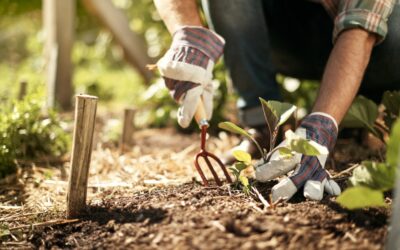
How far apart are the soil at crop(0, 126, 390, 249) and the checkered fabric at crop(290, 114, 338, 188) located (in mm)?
63

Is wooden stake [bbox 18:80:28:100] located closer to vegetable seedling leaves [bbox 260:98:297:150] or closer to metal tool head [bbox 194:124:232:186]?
metal tool head [bbox 194:124:232:186]

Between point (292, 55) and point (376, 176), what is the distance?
4.17 feet

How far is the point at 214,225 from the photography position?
3.63 feet

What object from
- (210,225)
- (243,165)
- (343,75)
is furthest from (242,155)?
(343,75)

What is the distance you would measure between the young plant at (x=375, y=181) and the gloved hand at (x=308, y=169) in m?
0.21

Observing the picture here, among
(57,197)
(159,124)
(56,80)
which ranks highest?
(56,80)

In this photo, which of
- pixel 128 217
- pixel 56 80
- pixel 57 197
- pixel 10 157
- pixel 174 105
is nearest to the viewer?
pixel 128 217

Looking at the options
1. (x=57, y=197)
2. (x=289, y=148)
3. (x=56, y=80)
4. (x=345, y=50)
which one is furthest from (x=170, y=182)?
(x=56, y=80)

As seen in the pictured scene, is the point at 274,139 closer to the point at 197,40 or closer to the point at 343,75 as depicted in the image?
the point at 343,75

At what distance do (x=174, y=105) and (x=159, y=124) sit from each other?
145 mm

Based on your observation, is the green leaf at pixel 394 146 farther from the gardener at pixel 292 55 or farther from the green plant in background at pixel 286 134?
the gardener at pixel 292 55

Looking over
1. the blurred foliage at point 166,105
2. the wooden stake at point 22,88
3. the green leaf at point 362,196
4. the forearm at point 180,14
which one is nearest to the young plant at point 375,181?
the green leaf at point 362,196

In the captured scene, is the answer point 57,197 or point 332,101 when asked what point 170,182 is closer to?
point 57,197

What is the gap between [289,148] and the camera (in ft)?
4.16
